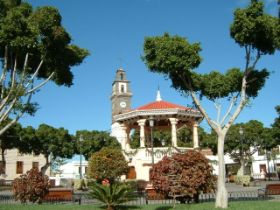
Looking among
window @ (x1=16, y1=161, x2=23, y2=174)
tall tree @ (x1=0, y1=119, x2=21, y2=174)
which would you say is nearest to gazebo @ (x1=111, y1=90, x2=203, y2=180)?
tall tree @ (x1=0, y1=119, x2=21, y2=174)

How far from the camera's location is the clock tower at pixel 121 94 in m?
93.1

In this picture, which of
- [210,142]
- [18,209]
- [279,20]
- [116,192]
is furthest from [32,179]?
[210,142]

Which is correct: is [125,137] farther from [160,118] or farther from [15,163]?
[15,163]

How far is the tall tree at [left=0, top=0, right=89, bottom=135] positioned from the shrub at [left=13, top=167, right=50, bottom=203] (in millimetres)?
2945

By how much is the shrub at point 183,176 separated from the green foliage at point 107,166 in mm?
11761

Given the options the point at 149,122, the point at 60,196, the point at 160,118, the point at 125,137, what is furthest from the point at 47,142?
the point at 60,196

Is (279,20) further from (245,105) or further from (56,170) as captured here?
(56,170)

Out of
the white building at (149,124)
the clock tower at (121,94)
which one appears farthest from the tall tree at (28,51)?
the clock tower at (121,94)

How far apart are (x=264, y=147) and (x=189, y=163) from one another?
4068 cm

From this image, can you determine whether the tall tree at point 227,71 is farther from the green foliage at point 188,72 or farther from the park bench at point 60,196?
the park bench at point 60,196

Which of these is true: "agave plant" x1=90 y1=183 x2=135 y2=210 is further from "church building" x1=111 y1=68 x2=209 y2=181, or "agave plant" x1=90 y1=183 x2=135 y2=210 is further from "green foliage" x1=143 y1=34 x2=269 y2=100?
"church building" x1=111 y1=68 x2=209 y2=181

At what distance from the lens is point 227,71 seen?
19438 mm

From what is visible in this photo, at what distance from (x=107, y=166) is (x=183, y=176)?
12.8 meters

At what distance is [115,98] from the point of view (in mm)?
94250
